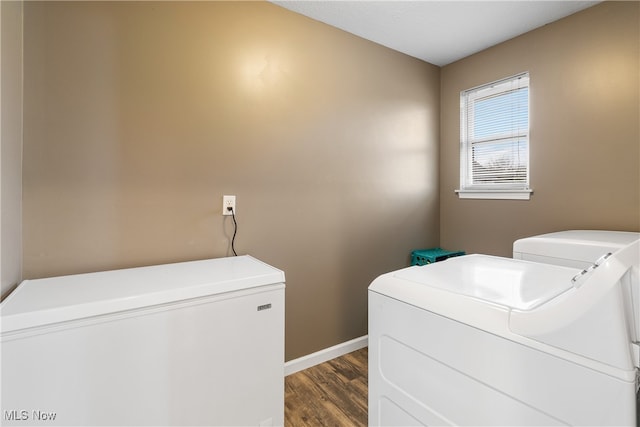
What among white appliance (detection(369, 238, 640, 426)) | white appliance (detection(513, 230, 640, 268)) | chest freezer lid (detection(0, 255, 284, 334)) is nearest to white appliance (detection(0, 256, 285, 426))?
chest freezer lid (detection(0, 255, 284, 334))

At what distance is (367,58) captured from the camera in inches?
91.1

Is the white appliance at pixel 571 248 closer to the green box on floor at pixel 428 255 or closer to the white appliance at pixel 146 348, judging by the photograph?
the green box on floor at pixel 428 255

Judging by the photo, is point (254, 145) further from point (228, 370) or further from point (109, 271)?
point (228, 370)

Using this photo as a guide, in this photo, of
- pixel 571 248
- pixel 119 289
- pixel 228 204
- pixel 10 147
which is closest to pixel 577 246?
pixel 571 248

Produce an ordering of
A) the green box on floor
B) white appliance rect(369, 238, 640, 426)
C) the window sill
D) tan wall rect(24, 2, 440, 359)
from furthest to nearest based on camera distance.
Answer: the green box on floor, the window sill, tan wall rect(24, 2, 440, 359), white appliance rect(369, 238, 640, 426)

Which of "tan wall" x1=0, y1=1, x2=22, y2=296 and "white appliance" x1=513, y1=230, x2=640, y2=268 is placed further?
"white appliance" x1=513, y1=230, x2=640, y2=268

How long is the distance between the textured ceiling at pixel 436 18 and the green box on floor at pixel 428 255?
1742 mm

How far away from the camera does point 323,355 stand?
6.95 ft

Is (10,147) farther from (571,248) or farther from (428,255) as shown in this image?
(428,255)

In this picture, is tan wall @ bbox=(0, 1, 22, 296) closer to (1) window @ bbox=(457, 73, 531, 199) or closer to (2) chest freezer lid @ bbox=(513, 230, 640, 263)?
(2) chest freezer lid @ bbox=(513, 230, 640, 263)

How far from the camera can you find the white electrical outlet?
67.4 inches

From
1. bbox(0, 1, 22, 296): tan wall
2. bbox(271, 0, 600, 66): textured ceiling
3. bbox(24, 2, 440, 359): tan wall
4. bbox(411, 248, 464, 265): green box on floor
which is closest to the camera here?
bbox(0, 1, 22, 296): tan wall

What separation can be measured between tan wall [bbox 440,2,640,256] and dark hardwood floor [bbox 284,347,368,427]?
1.56m

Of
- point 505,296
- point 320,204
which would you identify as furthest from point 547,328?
point 320,204
